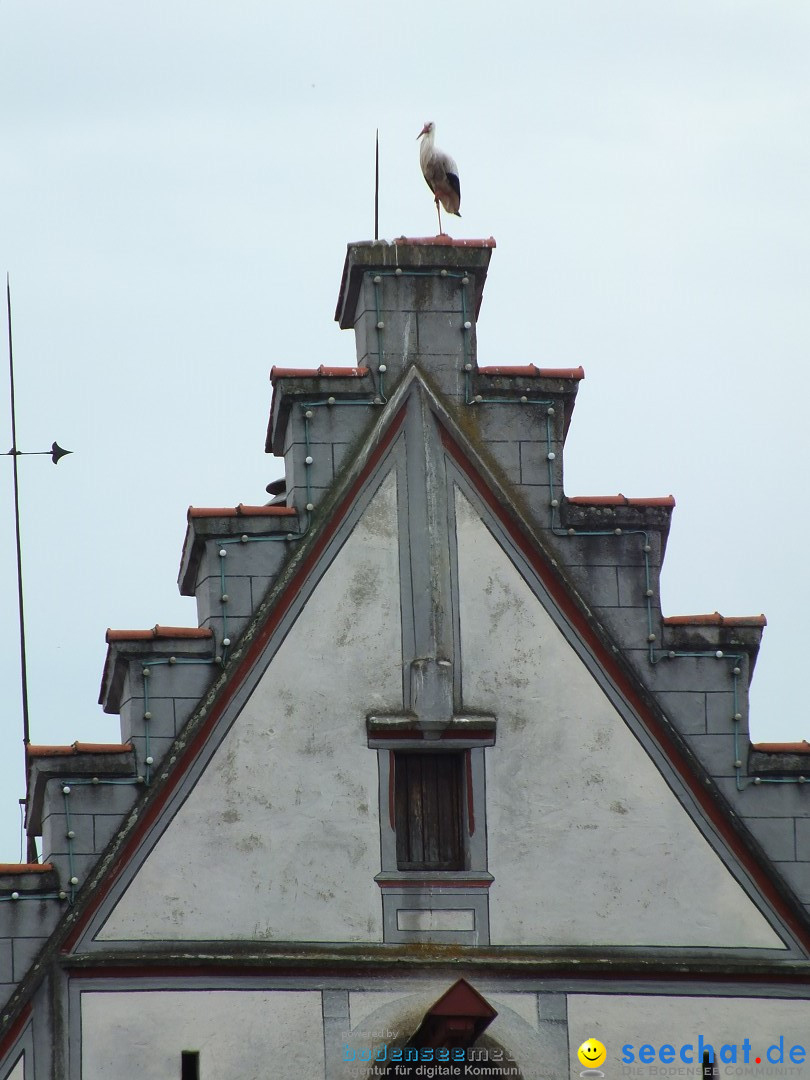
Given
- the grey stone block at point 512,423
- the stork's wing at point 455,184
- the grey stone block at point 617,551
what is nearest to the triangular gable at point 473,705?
the grey stone block at point 512,423

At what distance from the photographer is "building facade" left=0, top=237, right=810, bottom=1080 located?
21688 mm

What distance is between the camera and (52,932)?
70.9 feet

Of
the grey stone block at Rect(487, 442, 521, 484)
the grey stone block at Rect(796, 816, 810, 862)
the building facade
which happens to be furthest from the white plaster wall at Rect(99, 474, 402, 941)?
the grey stone block at Rect(796, 816, 810, 862)

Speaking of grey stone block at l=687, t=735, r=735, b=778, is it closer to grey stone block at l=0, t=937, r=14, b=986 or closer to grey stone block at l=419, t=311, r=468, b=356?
grey stone block at l=419, t=311, r=468, b=356

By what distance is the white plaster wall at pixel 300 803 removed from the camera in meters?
21.9

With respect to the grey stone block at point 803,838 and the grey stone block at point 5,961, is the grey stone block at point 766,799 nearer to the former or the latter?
the grey stone block at point 803,838

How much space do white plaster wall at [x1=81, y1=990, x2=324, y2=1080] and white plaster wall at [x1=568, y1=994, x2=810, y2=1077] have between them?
228 cm

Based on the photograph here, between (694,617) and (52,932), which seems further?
(694,617)

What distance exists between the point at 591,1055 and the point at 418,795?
2605mm

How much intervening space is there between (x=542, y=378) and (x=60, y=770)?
5.49 m

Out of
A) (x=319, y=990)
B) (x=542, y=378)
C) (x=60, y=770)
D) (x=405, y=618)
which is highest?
(x=542, y=378)

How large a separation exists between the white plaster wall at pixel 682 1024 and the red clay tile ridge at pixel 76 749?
4286 millimetres

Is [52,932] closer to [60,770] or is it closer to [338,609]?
[60,770]

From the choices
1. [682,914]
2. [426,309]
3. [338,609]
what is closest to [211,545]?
[338,609]
